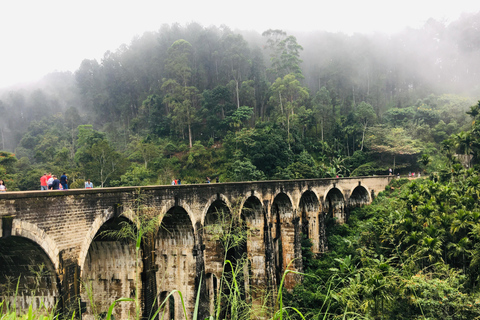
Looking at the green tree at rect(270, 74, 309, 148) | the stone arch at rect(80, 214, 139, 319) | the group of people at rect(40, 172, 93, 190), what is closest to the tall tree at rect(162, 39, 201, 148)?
the green tree at rect(270, 74, 309, 148)

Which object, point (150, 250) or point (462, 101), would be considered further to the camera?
point (462, 101)

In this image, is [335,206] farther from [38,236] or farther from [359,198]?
[38,236]

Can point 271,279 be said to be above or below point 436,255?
below

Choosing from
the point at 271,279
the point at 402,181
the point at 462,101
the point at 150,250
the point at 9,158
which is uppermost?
the point at 462,101

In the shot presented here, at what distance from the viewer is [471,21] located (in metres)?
62.8

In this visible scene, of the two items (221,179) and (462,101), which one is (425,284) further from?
(462,101)

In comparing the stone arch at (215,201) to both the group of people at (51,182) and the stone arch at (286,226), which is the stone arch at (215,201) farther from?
the stone arch at (286,226)

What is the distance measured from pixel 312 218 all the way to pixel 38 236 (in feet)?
61.6

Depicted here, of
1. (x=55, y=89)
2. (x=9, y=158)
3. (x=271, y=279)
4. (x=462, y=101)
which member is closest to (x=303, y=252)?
(x=271, y=279)

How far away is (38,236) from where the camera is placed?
5.81 metres

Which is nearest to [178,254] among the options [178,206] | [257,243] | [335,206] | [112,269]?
[178,206]

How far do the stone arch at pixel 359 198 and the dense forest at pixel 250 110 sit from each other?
14.8ft

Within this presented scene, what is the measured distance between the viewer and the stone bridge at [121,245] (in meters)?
5.75

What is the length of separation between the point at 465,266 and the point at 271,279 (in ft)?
28.5
